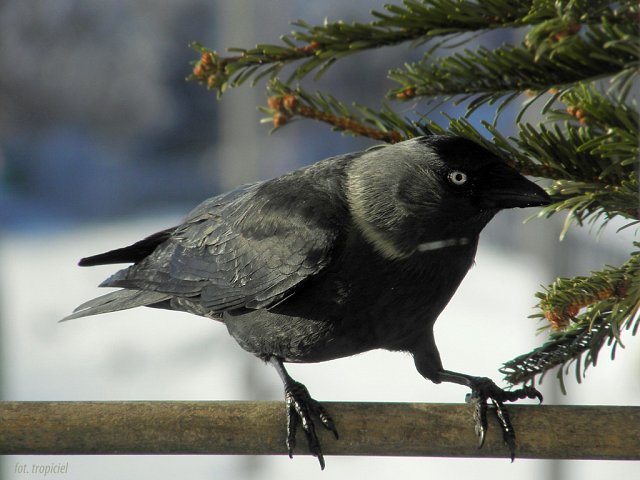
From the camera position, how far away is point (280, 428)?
0.74 meters

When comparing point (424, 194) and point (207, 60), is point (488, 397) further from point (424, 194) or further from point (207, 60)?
point (207, 60)

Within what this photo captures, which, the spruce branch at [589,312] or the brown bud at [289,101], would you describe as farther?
the brown bud at [289,101]

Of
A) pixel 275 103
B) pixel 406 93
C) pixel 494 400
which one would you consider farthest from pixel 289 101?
pixel 494 400

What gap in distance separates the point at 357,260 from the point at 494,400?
7.4 inches

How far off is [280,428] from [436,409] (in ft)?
0.48

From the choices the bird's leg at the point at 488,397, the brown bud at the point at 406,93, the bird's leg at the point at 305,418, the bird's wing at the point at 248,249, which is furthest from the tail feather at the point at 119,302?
the brown bud at the point at 406,93

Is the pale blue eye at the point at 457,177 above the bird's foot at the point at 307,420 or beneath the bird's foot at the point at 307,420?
above

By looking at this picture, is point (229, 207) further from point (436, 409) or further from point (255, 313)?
point (436, 409)

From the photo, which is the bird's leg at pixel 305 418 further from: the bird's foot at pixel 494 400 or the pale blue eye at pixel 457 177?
the pale blue eye at pixel 457 177

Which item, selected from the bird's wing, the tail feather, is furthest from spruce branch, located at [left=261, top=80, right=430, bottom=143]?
the tail feather

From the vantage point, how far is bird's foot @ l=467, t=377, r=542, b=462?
28.0 inches

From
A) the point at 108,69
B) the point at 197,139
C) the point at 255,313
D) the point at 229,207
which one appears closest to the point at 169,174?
the point at 197,139

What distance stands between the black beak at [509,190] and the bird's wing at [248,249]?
0.17 metres

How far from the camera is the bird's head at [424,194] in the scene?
2.21 feet
